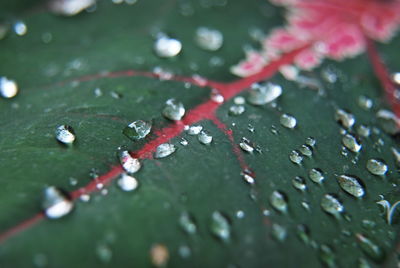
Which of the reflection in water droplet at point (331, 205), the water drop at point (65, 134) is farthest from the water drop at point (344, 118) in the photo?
the water drop at point (65, 134)

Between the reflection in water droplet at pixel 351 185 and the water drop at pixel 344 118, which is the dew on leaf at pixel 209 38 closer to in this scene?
the water drop at pixel 344 118

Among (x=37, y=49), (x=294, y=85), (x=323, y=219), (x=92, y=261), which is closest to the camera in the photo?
(x=92, y=261)

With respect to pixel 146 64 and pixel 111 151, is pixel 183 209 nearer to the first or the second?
pixel 111 151

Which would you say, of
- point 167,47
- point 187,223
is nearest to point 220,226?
point 187,223

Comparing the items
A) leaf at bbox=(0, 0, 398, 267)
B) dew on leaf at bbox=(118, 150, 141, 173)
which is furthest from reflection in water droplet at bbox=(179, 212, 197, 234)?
dew on leaf at bbox=(118, 150, 141, 173)

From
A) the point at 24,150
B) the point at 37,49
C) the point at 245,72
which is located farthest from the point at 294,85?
the point at 37,49

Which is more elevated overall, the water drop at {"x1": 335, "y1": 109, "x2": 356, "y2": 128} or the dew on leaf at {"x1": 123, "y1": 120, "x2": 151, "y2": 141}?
the dew on leaf at {"x1": 123, "y1": 120, "x2": 151, "y2": 141}

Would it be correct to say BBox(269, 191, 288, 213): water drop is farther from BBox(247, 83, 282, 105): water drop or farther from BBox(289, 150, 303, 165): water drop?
BBox(247, 83, 282, 105): water drop
